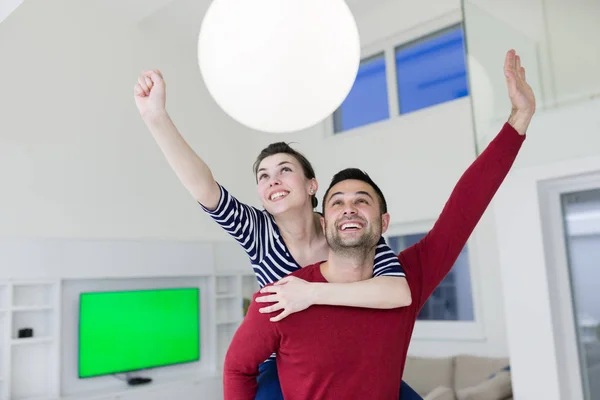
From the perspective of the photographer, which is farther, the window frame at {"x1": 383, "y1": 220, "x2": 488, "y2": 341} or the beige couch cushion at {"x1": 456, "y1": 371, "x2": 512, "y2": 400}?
the window frame at {"x1": 383, "y1": 220, "x2": 488, "y2": 341}

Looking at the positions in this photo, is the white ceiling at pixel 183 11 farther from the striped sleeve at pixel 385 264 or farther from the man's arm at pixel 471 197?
the striped sleeve at pixel 385 264

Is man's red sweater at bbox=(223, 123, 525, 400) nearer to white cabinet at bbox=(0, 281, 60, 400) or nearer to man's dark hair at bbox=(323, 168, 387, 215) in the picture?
man's dark hair at bbox=(323, 168, 387, 215)

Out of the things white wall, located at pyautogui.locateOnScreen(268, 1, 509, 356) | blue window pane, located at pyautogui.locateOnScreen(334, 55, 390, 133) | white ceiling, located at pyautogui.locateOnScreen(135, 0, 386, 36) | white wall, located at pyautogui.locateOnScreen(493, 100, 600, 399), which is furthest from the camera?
blue window pane, located at pyautogui.locateOnScreen(334, 55, 390, 133)

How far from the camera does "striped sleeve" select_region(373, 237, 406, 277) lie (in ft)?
4.84

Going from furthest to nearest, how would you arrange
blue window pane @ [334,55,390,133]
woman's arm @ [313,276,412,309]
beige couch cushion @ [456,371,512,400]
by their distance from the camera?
blue window pane @ [334,55,390,133] → beige couch cushion @ [456,371,512,400] → woman's arm @ [313,276,412,309]

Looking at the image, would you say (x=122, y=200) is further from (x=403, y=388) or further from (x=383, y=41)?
(x=403, y=388)

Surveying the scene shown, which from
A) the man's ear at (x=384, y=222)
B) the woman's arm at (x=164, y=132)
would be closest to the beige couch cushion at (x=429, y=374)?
the man's ear at (x=384, y=222)

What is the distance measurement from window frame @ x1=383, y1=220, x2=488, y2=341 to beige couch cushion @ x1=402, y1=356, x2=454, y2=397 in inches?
12.3

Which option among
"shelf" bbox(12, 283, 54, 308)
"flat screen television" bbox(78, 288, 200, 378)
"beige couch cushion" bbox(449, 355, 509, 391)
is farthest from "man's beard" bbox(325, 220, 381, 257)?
"flat screen television" bbox(78, 288, 200, 378)

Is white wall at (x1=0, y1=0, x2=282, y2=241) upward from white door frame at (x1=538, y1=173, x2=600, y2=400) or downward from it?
upward

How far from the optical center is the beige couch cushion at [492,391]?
318cm

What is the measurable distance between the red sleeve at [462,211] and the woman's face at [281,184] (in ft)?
1.21

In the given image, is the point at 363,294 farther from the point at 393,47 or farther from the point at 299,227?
the point at 393,47

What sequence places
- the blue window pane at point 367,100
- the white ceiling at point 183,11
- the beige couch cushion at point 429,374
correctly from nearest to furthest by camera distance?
the beige couch cushion at point 429,374 → the white ceiling at point 183,11 → the blue window pane at point 367,100
